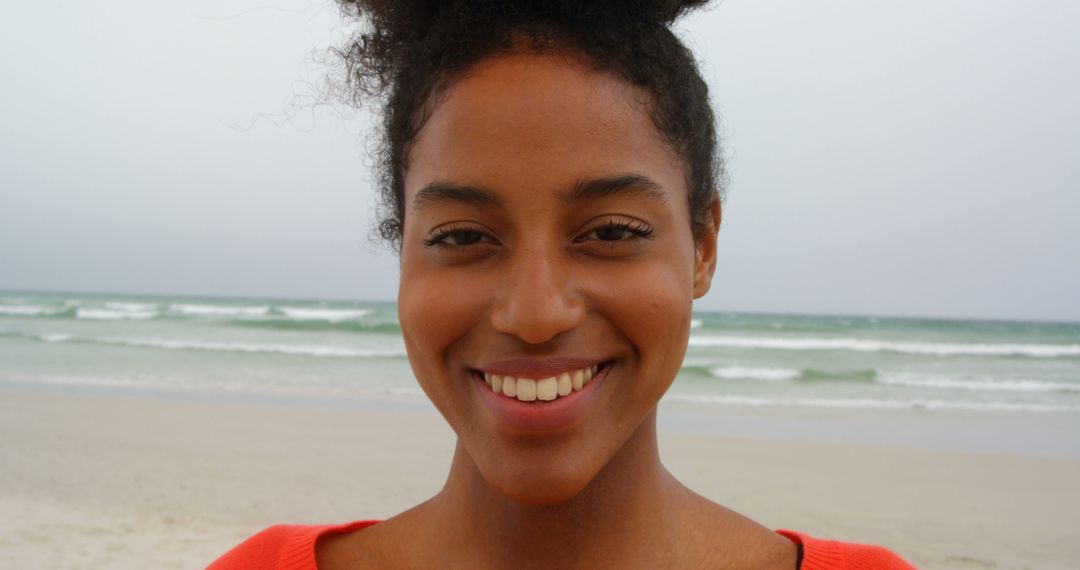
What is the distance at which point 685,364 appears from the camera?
18062 millimetres

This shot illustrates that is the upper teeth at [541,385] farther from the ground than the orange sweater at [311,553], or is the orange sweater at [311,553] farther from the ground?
the upper teeth at [541,385]

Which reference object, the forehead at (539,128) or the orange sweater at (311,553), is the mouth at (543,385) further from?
the orange sweater at (311,553)

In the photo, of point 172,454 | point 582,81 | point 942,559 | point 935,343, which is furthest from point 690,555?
point 935,343

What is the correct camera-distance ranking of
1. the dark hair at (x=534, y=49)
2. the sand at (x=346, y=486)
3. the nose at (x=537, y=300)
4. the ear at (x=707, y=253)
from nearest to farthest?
the nose at (x=537, y=300), the dark hair at (x=534, y=49), the ear at (x=707, y=253), the sand at (x=346, y=486)

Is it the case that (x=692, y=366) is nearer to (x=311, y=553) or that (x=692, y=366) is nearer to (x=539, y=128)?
(x=311, y=553)

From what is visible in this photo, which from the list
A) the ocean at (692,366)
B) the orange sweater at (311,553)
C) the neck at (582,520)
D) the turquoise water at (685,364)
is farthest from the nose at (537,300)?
the turquoise water at (685,364)

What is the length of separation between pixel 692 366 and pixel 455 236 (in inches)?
662

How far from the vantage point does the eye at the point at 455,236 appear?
1.34 metres

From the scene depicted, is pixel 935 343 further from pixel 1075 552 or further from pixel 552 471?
pixel 552 471

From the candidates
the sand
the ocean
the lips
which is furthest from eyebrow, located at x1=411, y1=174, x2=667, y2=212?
the ocean

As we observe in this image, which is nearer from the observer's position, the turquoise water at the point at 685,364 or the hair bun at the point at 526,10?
the hair bun at the point at 526,10

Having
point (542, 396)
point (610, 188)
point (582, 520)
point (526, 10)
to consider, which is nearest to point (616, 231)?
point (610, 188)

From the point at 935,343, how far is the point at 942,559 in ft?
74.1

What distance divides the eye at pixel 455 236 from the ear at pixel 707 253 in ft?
1.65
